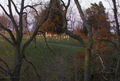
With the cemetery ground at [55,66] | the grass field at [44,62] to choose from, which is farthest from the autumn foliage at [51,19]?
the grass field at [44,62]

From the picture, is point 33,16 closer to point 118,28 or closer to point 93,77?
point 118,28

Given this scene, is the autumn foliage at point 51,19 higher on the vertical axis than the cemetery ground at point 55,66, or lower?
higher

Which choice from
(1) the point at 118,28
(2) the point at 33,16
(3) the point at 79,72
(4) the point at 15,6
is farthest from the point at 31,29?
(1) the point at 118,28

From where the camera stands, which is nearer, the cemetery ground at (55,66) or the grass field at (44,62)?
the cemetery ground at (55,66)

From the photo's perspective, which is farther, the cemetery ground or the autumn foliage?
the autumn foliage

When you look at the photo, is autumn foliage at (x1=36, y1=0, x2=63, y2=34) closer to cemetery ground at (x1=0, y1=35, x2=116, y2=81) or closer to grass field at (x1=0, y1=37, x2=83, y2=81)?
cemetery ground at (x1=0, y1=35, x2=116, y2=81)

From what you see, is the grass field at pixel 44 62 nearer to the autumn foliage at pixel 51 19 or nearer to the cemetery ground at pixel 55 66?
the cemetery ground at pixel 55 66

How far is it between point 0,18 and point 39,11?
7.28 ft

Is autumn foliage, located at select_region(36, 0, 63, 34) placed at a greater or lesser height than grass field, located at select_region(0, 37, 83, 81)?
greater

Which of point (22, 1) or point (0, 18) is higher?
point (22, 1)

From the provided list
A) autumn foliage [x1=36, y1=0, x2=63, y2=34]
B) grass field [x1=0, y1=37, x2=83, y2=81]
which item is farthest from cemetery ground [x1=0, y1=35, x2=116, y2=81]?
autumn foliage [x1=36, y1=0, x2=63, y2=34]

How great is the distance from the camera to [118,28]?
20.0ft

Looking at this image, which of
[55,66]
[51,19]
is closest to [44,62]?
[51,19]

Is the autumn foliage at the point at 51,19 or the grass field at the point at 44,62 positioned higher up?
the autumn foliage at the point at 51,19
